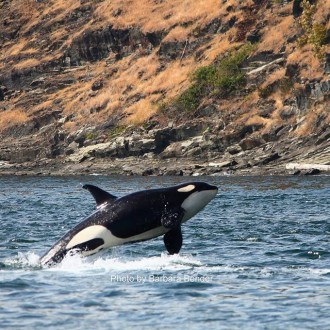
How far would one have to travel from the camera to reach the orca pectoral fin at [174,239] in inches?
800

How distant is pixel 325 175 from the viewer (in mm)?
70250

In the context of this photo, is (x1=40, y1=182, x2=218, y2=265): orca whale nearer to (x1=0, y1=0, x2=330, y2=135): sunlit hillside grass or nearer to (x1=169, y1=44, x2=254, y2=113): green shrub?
(x1=0, y1=0, x2=330, y2=135): sunlit hillside grass

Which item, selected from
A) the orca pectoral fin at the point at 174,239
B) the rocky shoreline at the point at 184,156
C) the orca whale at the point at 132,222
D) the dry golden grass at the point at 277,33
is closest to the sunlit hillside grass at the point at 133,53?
the dry golden grass at the point at 277,33

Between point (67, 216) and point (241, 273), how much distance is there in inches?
798

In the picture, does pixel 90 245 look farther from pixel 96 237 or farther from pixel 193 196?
pixel 193 196

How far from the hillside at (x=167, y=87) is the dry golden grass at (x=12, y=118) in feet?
0.74

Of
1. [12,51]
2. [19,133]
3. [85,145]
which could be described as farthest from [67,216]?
[12,51]

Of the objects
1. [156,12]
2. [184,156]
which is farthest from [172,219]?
[156,12]

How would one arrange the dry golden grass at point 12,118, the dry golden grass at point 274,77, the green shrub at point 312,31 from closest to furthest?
1. the green shrub at point 312,31
2. the dry golden grass at point 274,77
3. the dry golden grass at point 12,118

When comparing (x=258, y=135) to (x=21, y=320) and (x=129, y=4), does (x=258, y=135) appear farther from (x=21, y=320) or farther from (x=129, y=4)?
(x=21, y=320)

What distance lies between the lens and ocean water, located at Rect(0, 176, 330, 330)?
1602 cm

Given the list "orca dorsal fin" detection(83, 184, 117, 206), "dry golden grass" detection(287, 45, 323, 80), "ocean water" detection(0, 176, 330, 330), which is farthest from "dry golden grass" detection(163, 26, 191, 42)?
"orca dorsal fin" detection(83, 184, 117, 206)

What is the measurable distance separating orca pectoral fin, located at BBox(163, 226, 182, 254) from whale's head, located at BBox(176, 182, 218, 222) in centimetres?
37

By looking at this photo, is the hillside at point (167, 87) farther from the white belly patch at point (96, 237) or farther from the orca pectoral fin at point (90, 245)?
the orca pectoral fin at point (90, 245)
